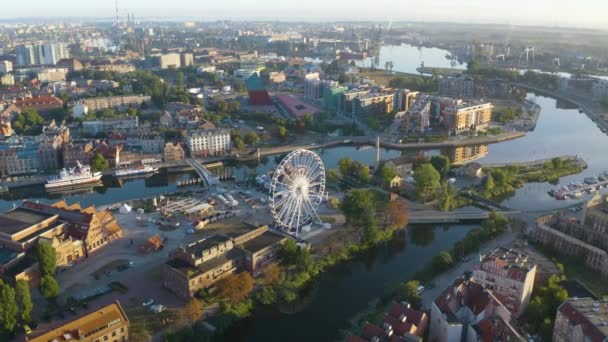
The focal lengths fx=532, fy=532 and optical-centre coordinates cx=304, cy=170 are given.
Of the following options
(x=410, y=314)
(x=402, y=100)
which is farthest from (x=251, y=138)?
(x=410, y=314)

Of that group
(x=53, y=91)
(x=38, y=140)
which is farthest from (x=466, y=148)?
(x=53, y=91)

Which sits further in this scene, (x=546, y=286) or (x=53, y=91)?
(x=53, y=91)

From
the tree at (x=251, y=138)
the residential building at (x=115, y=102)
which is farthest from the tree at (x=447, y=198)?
the residential building at (x=115, y=102)

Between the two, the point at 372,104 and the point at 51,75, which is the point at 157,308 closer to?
the point at 372,104

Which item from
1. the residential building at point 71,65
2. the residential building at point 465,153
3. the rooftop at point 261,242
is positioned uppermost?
the residential building at point 71,65

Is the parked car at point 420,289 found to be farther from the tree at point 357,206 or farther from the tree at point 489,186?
the tree at point 489,186

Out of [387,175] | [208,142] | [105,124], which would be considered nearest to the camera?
[387,175]

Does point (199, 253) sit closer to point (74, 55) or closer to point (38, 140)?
point (38, 140)
